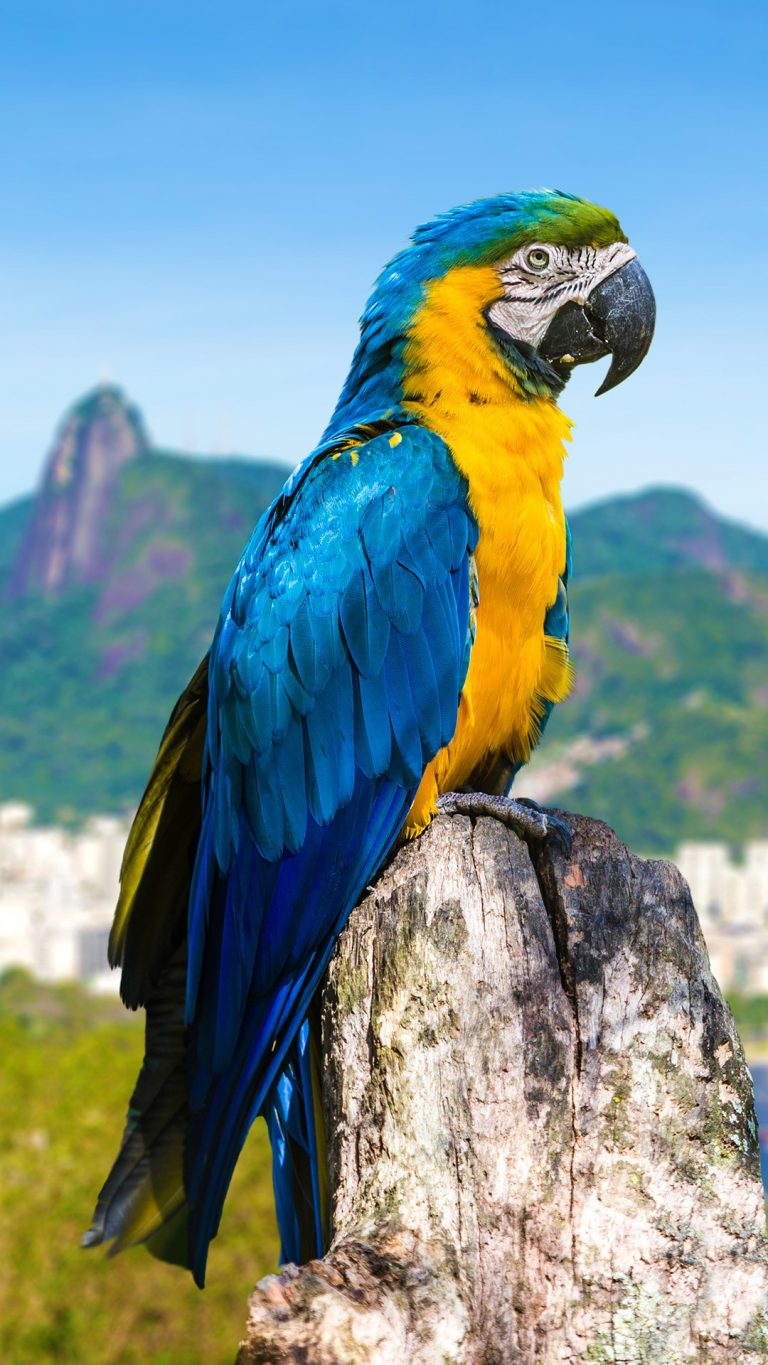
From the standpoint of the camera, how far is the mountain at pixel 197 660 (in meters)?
109

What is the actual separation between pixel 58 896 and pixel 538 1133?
91.3 metres

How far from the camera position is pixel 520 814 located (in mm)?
2979

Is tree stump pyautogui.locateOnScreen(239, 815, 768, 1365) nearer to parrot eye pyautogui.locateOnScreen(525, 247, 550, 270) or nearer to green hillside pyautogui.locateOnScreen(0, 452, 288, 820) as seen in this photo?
parrot eye pyautogui.locateOnScreen(525, 247, 550, 270)

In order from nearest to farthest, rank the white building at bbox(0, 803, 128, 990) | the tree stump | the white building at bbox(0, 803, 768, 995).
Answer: the tree stump → the white building at bbox(0, 803, 768, 995) → the white building at bbox(0, 803, 128, 990)

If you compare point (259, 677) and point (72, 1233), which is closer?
point (259, 677)

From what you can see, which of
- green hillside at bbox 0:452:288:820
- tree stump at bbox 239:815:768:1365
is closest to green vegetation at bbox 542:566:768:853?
green hillside at bbox 0:452:288:820

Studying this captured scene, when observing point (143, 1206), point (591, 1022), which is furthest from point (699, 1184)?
point (143, 1206)

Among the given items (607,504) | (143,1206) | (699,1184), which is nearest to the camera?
(699,1184)

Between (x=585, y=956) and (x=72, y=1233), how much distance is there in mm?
12977

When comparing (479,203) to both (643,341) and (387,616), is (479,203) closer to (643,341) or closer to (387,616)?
(643,341)

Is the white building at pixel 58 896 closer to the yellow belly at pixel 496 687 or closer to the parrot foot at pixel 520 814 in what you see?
the yellow belly at pixel 496 687

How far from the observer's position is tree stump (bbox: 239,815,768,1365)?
95.1 inches

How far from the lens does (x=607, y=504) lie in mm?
196125

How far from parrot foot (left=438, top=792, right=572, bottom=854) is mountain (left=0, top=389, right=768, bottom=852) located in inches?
3850
